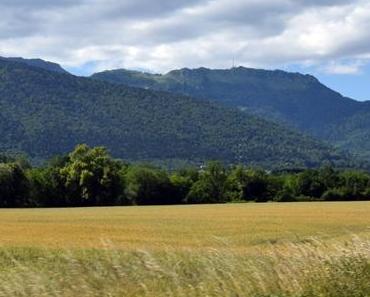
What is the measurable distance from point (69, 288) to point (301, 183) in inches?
4381

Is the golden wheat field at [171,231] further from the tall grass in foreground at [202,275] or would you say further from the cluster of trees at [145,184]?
the cluster of trees at [145,184]

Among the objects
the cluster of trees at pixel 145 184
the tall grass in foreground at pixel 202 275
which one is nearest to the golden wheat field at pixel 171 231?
the tall grass in foreground at pixel 202 275

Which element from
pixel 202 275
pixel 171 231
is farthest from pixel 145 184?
pixel 202 275

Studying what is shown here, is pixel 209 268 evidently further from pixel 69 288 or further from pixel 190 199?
pixel 190 199

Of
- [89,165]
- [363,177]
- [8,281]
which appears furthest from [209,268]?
[363,177]

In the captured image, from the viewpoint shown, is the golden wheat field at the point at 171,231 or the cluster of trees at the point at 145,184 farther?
the cluster of trees at the point at 145,184

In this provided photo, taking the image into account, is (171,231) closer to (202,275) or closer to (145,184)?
(202,275)

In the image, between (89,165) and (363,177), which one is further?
(363,177)

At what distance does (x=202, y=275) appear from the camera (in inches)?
492

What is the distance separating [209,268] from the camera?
12.4 metres

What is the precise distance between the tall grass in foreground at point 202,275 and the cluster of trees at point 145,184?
8688 centimetres

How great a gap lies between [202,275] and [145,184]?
9625 cm

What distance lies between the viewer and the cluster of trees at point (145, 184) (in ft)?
334

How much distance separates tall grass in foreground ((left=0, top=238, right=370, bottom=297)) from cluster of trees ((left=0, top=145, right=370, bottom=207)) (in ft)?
285
